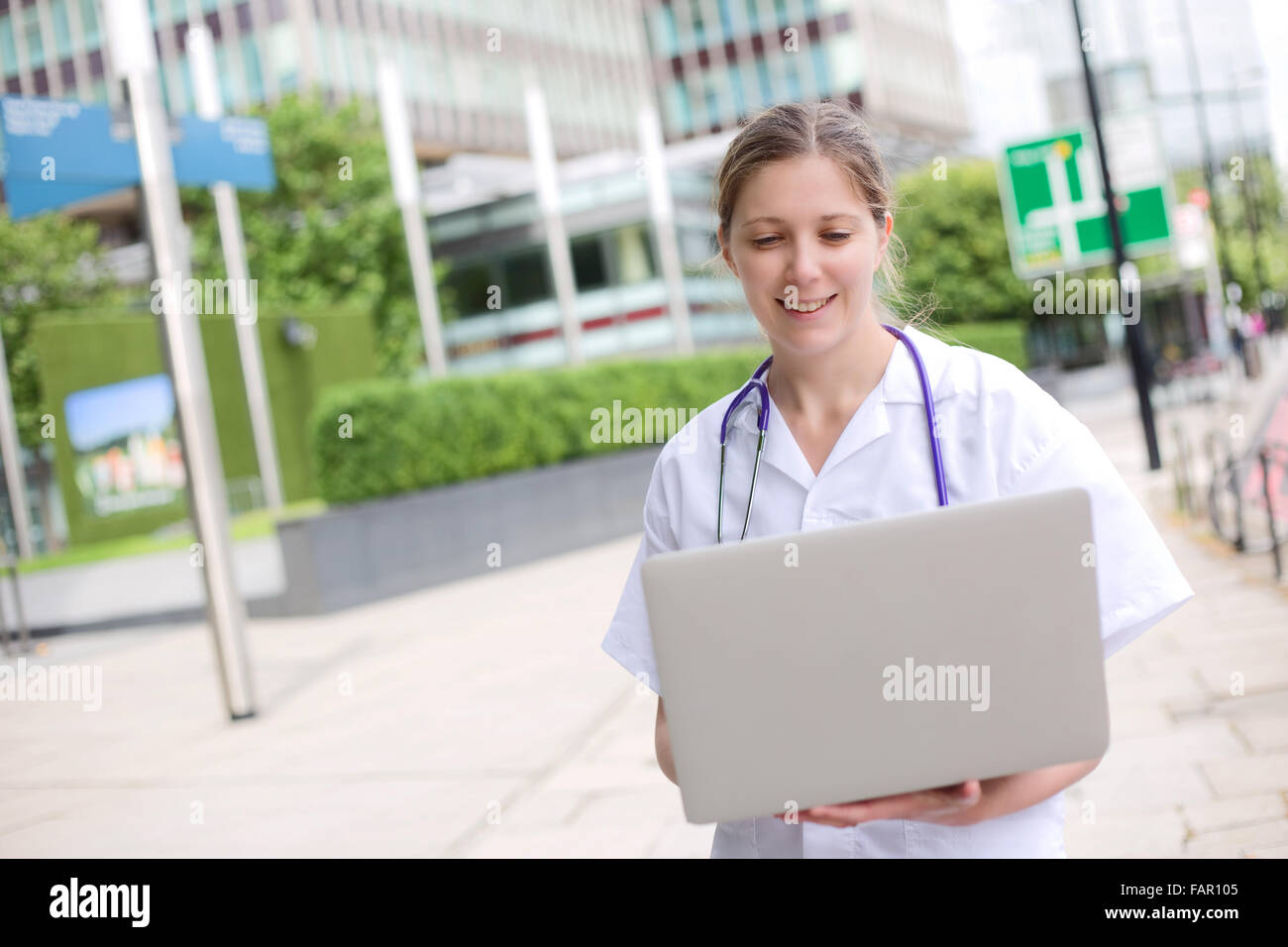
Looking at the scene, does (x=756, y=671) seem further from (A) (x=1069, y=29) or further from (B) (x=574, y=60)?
(B) (x=574, y=60)

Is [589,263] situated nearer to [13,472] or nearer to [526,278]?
[526,278]

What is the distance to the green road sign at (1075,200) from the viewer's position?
15.1 meters

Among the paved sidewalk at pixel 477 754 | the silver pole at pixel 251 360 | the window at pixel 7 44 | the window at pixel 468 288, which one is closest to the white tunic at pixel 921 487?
the paved sidewalk at pixel 477 754

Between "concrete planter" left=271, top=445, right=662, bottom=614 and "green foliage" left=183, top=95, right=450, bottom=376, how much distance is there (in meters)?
20.0

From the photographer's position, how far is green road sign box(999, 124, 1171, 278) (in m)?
15.1

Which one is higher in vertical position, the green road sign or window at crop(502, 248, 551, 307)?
window at crop(502, 248, 551, 307)

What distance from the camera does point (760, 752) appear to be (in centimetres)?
152

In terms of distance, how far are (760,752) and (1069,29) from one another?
15.9 meters

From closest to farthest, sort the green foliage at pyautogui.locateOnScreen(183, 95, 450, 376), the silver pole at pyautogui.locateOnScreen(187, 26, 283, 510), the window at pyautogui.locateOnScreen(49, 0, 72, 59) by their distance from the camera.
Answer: the window at pyautogui.locateOnScreen(49, 0, 72, 59)
the silver pole at pyautogui.locateOnScreen(187, 26, 283, 510)
the green foliage at pyautogui.locateOnScreen(183, 95, 450, 376)

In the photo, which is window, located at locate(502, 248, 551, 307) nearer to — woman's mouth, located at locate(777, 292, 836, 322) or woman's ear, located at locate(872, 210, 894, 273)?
woman's ear, located at locate(872, 210, 894, 273)

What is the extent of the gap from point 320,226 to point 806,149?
1394 inches

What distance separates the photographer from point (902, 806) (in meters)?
1.54

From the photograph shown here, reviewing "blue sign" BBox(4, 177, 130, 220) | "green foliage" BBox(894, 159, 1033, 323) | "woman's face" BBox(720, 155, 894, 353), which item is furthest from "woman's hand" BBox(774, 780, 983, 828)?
"green foliage" BBox(894, 159, 1033, 323)
